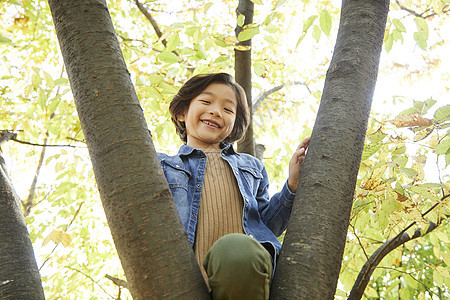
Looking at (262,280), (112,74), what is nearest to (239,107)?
(112,74)

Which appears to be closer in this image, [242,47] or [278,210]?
[278,210]

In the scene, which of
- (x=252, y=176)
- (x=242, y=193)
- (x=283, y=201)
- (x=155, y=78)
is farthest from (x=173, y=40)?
(x=283, y=201)

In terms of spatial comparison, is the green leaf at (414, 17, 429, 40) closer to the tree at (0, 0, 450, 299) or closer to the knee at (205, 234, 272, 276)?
the tree at (0, 0, 450, 299)

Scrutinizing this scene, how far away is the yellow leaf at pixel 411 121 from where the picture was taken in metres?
1.69

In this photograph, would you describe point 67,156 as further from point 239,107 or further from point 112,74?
point 112,74

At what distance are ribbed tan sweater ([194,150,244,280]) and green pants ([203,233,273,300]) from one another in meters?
0.52

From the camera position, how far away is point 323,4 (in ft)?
15.1

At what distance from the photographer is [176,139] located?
3.89 m

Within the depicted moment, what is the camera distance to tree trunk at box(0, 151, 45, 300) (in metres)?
1.19

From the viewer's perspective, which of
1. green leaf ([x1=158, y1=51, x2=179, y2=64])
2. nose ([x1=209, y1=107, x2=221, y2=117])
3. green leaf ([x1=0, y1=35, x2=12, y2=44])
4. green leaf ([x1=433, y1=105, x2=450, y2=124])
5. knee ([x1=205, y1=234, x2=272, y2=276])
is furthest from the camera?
green leaf ([x1=158, y1=51, x2=179, y2=64])

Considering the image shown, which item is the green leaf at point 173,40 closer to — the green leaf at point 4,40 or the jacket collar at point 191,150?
the jacket collar at point 191,150

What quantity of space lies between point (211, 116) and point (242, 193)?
48cm

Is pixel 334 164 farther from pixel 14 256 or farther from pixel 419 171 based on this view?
pixel 14 256

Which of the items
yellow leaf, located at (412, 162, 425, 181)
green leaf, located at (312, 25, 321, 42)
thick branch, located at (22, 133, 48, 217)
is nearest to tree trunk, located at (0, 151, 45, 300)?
yellow leaf, located at (412, 162, 425, 181)
